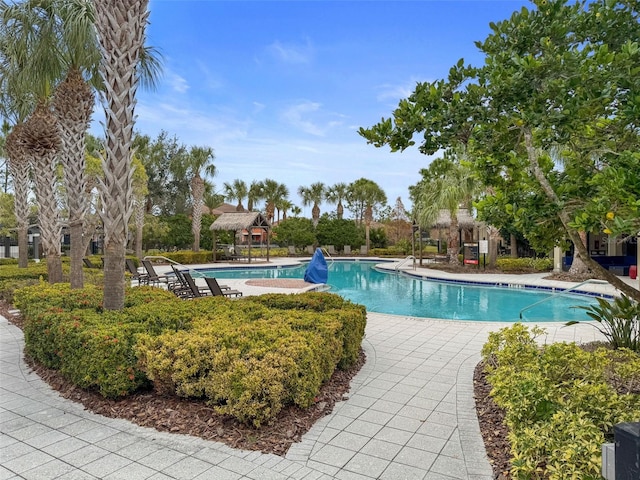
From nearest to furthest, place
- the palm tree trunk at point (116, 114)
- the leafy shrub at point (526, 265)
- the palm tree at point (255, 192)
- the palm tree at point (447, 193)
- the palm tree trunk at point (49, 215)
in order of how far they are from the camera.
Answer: the palm tree trunk at point (116, 114)
the palm tree trunk at point (49, 215)
the palm tree at point (447, 193)
the leafy shrub at point (526, 265)
the palm tree at point (255, 192)

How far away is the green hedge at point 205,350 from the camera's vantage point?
3758mm

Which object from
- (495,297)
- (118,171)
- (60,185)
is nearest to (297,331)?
(118,171)

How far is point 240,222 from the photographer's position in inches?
1102

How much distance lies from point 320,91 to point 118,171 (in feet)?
35.3

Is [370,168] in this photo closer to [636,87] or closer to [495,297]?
[495,297]

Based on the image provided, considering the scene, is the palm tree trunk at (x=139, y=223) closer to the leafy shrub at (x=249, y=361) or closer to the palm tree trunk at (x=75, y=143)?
the palm tree trunk at (x=75, y=143)

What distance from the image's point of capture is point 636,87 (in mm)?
2896

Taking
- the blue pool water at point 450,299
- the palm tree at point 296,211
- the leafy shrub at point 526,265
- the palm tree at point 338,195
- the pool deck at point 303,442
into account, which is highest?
the palm tree at point 338,195

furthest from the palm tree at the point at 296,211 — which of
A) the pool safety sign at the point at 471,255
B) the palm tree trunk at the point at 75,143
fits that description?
the palm tree trunk at the point at 75,143

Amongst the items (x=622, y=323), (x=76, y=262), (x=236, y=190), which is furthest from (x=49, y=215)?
(x=236, y=190)

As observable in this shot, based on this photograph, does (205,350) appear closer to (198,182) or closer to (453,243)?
(453,243)

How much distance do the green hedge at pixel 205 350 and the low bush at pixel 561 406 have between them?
5.82ft

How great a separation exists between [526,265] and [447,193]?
590 centimetres

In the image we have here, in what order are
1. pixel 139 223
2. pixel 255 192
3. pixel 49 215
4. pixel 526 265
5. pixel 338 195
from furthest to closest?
pixel 255 192 < pixel 338 195 < pixel 139 223 < pixel 526 265 < pixel 49 215
